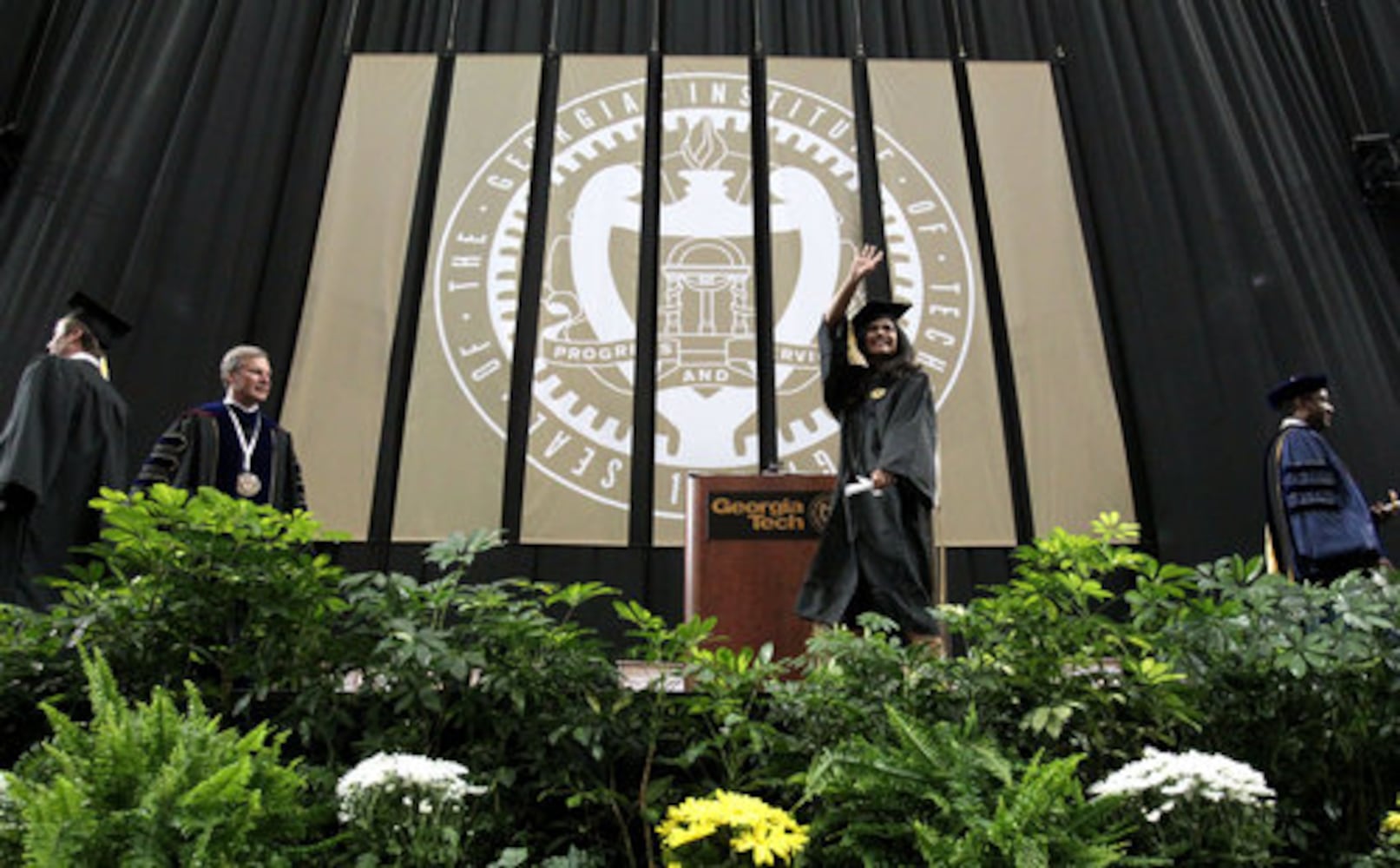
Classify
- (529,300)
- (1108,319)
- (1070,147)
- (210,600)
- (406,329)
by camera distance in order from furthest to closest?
1. (1070,147)
2. (1108,319)
3. (529,300)
4. (406,329)
5. (210,600)

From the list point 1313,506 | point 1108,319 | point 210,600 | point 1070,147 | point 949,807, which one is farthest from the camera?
point 1070,147

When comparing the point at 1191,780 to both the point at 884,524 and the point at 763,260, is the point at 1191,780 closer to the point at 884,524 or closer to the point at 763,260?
the point at 884,524

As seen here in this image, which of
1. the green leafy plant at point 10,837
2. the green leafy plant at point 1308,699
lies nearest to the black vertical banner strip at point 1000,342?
the green leafy plant at point 1308,699

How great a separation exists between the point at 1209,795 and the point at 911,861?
40 centimetres

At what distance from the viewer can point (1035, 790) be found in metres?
1.41

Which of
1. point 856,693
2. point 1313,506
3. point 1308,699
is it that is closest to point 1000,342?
point 1313,506

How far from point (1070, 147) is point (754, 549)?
3521 mm

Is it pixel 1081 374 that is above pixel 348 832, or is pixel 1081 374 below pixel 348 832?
above

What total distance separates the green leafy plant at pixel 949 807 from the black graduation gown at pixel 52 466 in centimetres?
282

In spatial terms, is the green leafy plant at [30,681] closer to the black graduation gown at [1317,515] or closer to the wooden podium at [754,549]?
the wooden podium at [754,549]

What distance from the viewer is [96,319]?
3811 mm

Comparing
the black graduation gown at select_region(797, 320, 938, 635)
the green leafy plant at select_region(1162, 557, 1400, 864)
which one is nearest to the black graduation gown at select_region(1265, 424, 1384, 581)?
the black graduation gown at select_region(797, 320, 938, 635)

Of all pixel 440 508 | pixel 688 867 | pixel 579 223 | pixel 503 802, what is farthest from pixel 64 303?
pixel 688 867

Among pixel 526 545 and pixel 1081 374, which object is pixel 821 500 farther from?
pixel 1081 374
